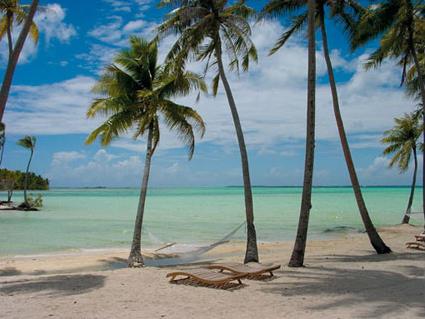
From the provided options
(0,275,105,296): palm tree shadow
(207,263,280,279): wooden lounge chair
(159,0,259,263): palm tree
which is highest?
(159,0,259,263): palm tree

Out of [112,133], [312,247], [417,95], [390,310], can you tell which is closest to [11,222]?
[112,133]

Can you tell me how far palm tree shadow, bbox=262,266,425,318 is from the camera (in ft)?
20.6

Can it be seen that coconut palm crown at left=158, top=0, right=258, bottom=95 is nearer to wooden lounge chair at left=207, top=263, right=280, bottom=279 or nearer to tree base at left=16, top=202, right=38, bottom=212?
wooden lounge chair at left=207, top=263, right=280, bottom=279

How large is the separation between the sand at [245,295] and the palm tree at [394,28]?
6408 mm

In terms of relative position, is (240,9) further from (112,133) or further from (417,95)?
(417,95)

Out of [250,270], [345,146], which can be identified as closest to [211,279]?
[250,270]

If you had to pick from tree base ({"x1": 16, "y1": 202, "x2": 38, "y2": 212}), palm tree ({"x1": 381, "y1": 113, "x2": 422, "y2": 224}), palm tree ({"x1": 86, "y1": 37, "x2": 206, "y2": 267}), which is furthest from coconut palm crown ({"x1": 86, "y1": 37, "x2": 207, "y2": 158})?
tree base ({"x1": 16, "y1": 202, "x2": 38, "y2": 212})

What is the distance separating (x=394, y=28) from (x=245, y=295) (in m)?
10.6

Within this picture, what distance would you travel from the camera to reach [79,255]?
1617cm

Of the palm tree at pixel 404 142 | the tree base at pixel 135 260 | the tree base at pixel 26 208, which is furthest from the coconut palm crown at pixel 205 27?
the tree base at pixel 26 208

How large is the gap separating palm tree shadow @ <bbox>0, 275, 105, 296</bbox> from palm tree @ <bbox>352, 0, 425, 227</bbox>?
1048 cm

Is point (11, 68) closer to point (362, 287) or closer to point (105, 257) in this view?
point (362, 287)

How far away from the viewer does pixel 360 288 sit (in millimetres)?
7648

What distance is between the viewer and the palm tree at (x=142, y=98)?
529 inches
